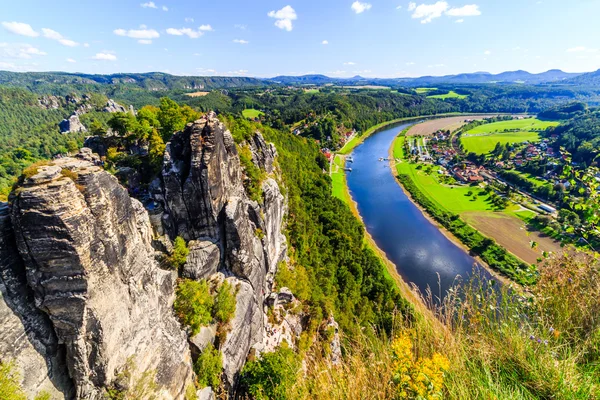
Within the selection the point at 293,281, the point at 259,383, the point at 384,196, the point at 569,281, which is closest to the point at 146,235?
the point at 259,383

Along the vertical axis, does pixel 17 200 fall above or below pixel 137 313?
above

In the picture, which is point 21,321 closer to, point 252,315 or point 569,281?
point 252,315

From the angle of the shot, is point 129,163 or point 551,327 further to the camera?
point 129,163

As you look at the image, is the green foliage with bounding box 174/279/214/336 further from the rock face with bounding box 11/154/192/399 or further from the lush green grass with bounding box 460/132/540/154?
the lush green grass with bounding box 460/132/540/154

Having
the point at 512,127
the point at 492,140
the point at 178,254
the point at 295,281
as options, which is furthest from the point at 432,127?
the point at 178,254

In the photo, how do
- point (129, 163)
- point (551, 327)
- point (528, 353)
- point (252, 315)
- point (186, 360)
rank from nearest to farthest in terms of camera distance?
point (528, 353) < point (551, 327) < point (186, 360) < point (252, 315) < point (129, 163)

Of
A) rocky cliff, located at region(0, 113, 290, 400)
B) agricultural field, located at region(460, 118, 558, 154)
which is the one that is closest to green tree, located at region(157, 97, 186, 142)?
rocky cliff, located at region(0, 113, 290, 400)

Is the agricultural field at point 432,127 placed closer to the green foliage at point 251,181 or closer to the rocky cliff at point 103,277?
the green foliage at point 251,181

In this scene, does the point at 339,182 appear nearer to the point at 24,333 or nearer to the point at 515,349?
the point at 24,333

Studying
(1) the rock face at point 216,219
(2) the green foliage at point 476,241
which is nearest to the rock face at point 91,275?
(1) the rock face at point 216,219
